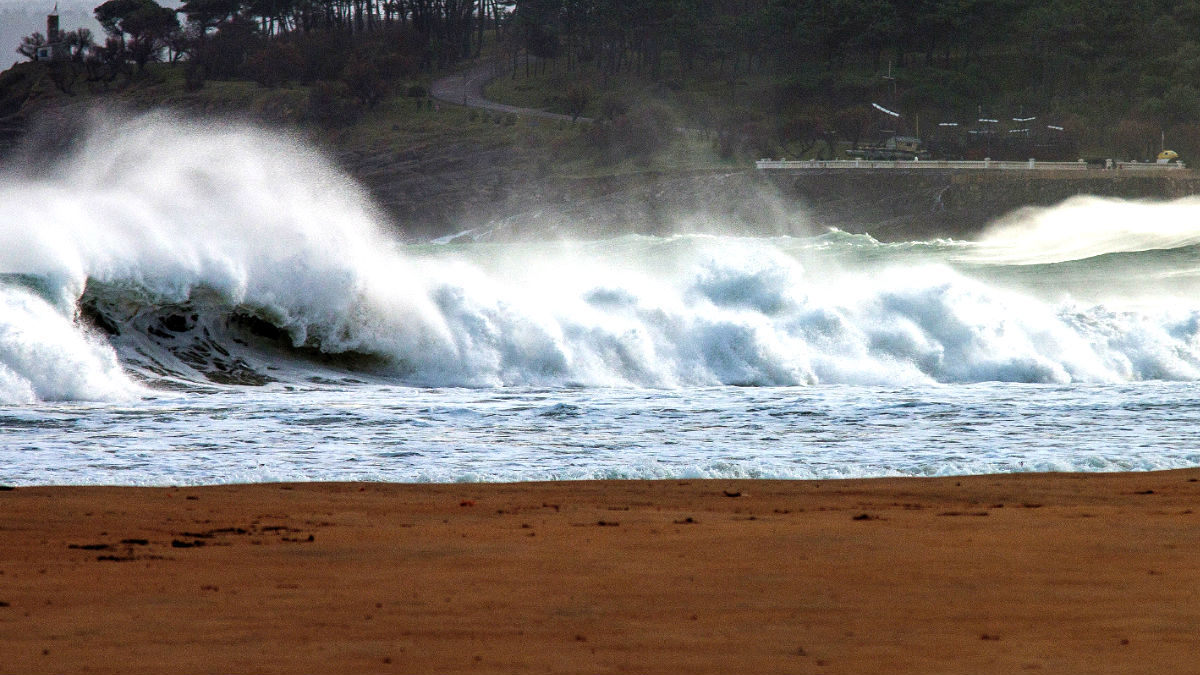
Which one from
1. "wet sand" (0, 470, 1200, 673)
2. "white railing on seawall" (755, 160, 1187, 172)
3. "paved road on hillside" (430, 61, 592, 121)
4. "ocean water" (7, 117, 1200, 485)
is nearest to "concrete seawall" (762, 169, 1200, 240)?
"white railing on seawall" (755, 160, 1187, 172)

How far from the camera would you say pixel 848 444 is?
11.1 metres

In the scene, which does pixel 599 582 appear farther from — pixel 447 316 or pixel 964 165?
pixel 964 165

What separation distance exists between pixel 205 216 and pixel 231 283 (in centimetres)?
247

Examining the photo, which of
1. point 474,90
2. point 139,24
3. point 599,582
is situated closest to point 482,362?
point 599,582

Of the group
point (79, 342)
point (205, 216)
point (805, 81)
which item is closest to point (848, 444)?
point (79, 342)

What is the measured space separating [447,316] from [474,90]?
3361 inches

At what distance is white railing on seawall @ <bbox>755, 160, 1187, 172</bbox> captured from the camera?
210ft

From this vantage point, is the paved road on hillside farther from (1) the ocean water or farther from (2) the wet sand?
(2) the wet sand

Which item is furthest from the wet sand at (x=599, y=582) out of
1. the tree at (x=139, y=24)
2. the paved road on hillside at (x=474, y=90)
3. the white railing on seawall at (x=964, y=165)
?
the tree at (x=139, y=24)

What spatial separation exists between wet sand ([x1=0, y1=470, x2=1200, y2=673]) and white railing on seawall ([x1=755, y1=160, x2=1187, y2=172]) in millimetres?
59466

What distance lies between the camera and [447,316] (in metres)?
18.2

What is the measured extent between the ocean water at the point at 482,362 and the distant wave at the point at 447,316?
46 millimetres

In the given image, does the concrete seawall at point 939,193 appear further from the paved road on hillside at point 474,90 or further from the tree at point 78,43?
the tree at point 78,43

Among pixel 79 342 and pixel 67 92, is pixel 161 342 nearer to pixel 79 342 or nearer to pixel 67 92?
pixel 79 342
